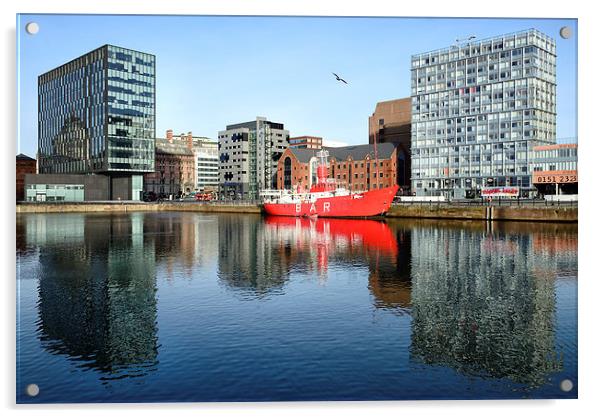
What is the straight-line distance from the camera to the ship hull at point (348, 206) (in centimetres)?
9244

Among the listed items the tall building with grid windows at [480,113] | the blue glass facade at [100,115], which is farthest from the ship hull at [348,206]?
the tall building with grid windows at [480,113]

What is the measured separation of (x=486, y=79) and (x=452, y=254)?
9388 cm

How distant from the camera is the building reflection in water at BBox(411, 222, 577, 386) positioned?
1814 centimetres

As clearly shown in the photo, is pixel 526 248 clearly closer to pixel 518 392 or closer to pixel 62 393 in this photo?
pixel 518 392

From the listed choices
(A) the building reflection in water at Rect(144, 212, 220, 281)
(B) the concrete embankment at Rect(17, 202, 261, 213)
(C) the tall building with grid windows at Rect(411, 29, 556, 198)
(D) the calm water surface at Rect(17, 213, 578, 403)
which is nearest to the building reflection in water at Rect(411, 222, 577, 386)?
(D) the calm water surface at Rect(17, 213, 578, 403)

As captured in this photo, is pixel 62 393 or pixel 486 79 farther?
pixel 486 79

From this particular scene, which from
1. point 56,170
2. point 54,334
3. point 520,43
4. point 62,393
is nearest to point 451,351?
point 62,393

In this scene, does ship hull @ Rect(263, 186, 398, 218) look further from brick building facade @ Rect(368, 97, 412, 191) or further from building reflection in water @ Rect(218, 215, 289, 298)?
brick building facade @ Rect(368, 97, 412, 191)

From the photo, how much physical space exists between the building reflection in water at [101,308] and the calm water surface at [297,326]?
3.7 inches

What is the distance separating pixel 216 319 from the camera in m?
23.1

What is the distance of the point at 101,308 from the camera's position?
25.0m

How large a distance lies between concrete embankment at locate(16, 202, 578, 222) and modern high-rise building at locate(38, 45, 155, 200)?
7.44 metres

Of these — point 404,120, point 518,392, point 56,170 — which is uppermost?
point 404,120

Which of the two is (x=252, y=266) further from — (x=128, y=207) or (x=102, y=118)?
(x=128, y=207)
